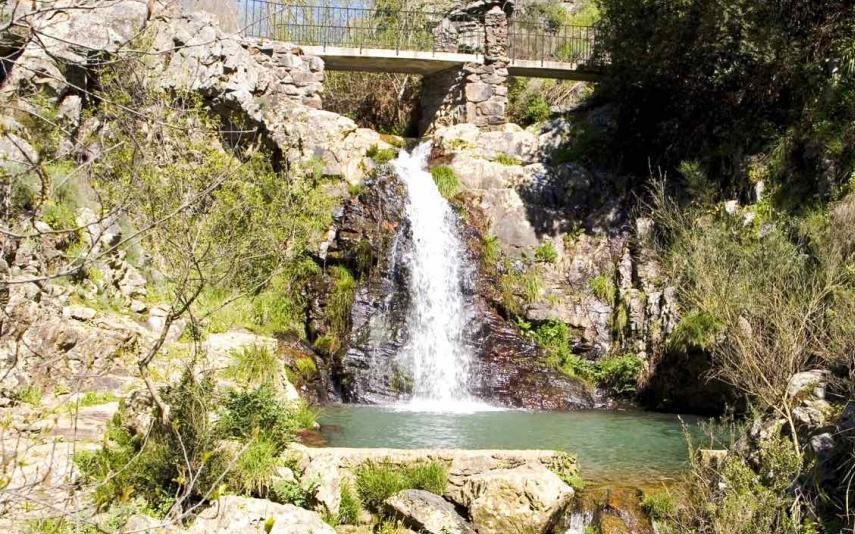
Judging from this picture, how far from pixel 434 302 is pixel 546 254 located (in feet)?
9.70

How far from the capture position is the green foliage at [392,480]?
7445 millimetres

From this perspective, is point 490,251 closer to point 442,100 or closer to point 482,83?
point 482,83

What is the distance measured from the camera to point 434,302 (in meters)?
15.5

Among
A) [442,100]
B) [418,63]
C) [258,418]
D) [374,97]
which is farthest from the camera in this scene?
[374,97]

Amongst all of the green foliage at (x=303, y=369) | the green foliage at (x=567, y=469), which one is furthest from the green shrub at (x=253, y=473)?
the green foliage at (x=303, y=369)

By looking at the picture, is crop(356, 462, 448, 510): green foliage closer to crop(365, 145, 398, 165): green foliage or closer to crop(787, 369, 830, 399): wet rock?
crop(787, 369, 830, 399): wet rock

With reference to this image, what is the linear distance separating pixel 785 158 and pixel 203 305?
35.1 feet

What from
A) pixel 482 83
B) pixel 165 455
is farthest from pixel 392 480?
pixel 482 83

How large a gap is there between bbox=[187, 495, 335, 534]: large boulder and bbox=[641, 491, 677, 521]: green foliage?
3.09 meters

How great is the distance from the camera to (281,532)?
6.27 metres

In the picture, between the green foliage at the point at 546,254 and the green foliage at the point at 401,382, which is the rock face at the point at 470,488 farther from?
the green foliage at the point at 546,254

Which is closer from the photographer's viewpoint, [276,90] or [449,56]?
[276,90]

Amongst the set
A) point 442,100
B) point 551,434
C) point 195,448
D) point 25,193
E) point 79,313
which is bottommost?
point 551,434

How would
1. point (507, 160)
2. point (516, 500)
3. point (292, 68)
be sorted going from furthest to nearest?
point (507, 160) < point (292, 68) < point (516, 500)
